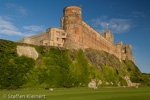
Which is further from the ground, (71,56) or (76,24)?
(76,24)

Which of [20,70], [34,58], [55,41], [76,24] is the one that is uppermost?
[76,24]

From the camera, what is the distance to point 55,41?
176 ft

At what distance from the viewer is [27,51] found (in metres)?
39.2

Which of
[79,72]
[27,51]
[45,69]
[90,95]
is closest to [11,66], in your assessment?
[27,51]

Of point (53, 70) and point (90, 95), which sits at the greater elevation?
point (53, 70)

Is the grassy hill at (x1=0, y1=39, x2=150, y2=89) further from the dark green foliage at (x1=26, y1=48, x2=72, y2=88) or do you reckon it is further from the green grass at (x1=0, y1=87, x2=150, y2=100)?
the green grass at (x1=0, y1=87, x2=150, y2=100)

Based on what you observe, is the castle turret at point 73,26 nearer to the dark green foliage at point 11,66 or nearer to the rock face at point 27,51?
the rock face at point 27,51

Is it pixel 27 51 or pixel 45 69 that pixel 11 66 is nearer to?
pixel 27 51

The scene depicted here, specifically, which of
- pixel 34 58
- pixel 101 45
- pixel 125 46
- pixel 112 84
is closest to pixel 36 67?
pixel 34 58

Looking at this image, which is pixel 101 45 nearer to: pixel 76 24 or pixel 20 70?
pixel 76 24

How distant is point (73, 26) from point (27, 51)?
20360 mm

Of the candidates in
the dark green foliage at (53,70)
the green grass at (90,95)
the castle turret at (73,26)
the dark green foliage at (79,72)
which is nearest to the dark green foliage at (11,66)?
the dark green foliage at (53,70)

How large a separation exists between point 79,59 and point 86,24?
69.6ft

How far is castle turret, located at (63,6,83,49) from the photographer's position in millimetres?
53719
